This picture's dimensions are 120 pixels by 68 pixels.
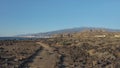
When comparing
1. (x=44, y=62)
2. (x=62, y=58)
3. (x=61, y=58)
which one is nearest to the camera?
(x=44, y=62)

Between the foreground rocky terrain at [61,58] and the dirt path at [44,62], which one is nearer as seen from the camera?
the dirt path at [44,62]

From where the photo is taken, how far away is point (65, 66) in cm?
2658

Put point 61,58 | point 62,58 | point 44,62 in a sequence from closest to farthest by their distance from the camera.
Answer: point 44,62 → point 61,58 → point 62,58

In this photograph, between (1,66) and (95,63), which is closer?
(1,66)

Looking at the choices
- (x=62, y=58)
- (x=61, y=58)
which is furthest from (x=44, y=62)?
(x=62, y=58)

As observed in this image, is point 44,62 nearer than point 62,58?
Yes

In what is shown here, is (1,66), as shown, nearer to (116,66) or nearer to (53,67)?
(53,67)

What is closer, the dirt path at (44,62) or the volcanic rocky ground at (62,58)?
the dirt path at (44,62)

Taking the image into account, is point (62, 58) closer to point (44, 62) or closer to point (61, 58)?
point (61, 58)

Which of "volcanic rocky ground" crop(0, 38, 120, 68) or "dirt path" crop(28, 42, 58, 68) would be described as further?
"volcanic rocky ground" crop(0, 38, 120, 68)

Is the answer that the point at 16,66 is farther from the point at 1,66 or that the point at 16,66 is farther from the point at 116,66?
the point at 116,66

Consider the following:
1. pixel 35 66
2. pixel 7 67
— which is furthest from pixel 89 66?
pixel 7 67

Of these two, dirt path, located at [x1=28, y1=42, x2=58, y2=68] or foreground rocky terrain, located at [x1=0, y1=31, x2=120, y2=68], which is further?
foreground rocky terrain, located at [x1=0, y1=31, x2=120, y2=68]

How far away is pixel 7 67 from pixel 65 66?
492cm
